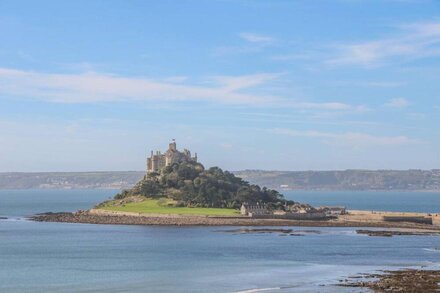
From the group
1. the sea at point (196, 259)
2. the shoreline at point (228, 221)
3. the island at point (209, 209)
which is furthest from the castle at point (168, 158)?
the sea at point (196, 259)

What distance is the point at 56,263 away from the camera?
70188 mm

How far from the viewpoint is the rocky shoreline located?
51594mm

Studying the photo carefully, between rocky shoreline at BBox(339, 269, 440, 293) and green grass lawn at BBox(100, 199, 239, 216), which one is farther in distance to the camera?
green grass lawn at BBox(100, 199, 239, 216)

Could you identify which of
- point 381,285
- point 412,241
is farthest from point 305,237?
point 381,285

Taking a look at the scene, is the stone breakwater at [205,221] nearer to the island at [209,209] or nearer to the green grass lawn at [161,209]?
the island at [209,209]

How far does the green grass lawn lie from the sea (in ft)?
65.1

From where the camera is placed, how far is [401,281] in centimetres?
5509

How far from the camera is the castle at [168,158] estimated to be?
172 m

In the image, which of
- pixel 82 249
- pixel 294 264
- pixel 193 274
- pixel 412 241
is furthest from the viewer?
pixel 412 241

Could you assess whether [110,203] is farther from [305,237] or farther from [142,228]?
[305,237]

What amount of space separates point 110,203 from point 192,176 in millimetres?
16079

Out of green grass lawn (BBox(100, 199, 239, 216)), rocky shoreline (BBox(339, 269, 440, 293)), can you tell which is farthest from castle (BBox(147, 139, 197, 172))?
rocky shoreline (BBox(339, 269, 440, 293))

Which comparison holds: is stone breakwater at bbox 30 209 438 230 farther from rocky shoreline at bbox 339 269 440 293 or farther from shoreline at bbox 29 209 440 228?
rocky shoreline at bbox 339 269 440 293

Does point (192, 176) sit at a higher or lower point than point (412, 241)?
higher
